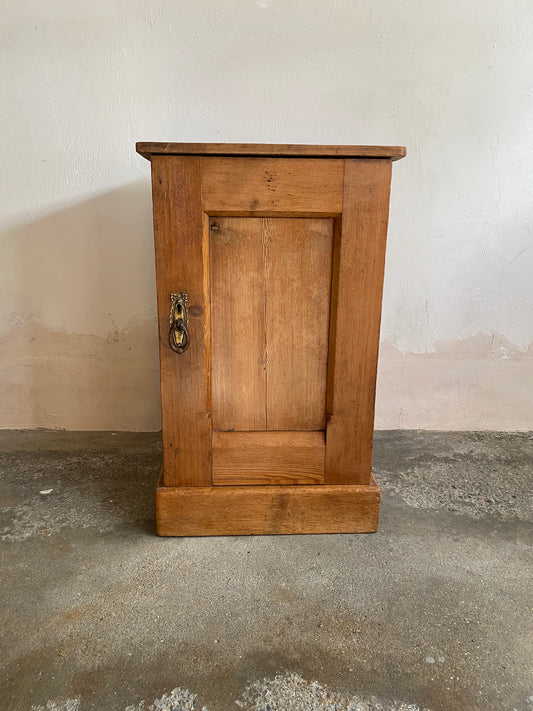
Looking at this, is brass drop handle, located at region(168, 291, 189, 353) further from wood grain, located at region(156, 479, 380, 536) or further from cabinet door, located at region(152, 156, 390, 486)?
wood grain, located at region(156, 479, 380, 536)

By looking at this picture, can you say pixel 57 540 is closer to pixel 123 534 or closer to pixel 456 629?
pixel 123 534

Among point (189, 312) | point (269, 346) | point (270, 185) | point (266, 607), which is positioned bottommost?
point (266, 607)

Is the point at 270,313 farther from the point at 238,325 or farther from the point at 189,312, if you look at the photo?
the point at 189,312

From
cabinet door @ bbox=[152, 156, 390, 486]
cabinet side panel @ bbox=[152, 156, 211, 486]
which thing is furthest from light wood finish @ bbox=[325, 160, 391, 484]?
cabinet side panel @ bbox=[152, 156, 211, 486]

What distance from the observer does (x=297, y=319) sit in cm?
128

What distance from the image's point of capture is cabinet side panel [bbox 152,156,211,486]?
115cm

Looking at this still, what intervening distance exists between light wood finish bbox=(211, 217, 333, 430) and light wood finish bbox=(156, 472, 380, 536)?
197 mm

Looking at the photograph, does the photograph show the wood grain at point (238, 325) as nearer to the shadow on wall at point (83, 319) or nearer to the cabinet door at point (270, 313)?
the cabinet door at point (270, 313)

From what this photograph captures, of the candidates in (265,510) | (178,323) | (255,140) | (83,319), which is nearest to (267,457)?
(265,510)

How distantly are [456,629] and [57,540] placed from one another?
3.62ft

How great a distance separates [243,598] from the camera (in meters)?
1.08

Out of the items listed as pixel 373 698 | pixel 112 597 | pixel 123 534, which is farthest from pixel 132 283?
pixel 373 698

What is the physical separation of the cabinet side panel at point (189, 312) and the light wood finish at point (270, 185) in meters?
0.05

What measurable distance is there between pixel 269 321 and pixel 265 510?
0.57 m
